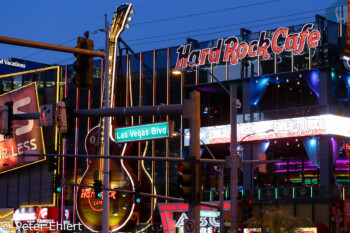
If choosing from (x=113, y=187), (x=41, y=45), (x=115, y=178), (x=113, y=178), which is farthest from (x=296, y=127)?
(x=41, y=45)

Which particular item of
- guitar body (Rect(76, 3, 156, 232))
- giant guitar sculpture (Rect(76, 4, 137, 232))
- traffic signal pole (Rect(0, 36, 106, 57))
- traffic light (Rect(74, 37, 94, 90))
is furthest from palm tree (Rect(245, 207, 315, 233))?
traffic signal pole (Rect(0, 36, 106, 57))

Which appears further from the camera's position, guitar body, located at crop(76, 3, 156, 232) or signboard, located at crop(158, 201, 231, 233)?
signboard, located at crop(158, 201, 231, 233)

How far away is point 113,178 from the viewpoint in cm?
5300

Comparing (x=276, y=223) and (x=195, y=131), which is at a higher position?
(x=195, y=131)

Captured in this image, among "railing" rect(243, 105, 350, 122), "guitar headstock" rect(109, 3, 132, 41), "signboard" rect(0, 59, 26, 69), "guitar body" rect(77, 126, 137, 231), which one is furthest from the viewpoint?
"signboard" rect(0, 59, 26, 69)

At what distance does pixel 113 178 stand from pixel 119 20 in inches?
469

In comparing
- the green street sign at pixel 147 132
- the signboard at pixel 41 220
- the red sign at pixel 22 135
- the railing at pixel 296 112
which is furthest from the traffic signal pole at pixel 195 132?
the red sign at pixel 22 135

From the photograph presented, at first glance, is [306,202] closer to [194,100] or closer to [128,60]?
[128,60]

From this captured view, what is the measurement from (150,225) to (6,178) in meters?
19.3

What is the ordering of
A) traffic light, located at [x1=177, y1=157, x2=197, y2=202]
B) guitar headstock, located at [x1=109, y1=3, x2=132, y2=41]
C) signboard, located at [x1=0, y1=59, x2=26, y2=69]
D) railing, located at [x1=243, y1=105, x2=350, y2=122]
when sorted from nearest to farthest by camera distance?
1. traffic light, located at [x1=177, y1=157, x2=197, y2=202]
2. railing, located at [x1=243, y1=105, x2=350, y2=122]
3. guitar headstock, located at [x1=109, y1=3, x2=132, y2=41]
4. signboard, located at [x1=0, y1=59, x2=26, y2=69]

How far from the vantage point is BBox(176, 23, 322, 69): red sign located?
47.8 meters

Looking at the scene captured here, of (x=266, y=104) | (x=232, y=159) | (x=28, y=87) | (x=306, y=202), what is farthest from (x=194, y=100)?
(x=28, y=87)

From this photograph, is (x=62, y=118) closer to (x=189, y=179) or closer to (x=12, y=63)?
(x=189, y=179)

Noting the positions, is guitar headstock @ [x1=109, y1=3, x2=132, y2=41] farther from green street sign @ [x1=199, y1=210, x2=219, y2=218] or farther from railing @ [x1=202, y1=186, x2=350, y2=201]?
green street sign @ [x1=199, y1=210, x2=219, y2=218]
